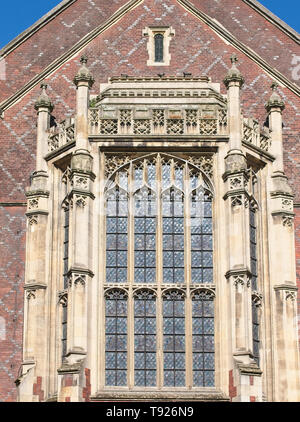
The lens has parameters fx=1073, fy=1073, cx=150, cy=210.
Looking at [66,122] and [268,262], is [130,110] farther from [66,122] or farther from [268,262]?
[268,262]

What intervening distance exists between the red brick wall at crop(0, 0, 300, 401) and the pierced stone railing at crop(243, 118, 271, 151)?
3.53 ft

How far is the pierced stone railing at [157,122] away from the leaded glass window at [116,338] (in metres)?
3.78

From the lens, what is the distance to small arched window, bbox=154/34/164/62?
90.8 ft

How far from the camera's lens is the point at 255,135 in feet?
81.6

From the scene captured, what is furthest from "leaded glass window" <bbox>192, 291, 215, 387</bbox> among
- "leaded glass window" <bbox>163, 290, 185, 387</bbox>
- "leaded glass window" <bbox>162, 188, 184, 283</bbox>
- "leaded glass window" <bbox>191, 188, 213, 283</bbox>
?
"leaded glass window" <bbox>162, 188, 184, 283</bbox>

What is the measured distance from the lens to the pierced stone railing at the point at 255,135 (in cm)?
2466

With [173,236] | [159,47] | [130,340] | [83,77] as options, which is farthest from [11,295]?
[159,47]

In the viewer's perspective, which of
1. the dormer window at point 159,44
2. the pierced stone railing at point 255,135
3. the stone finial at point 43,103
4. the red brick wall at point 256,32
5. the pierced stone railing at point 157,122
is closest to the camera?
the pierced stone railing at point 157,122

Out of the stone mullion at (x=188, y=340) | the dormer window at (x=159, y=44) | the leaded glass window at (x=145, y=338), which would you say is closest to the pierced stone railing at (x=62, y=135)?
the dormer window at (x=159, y=44)

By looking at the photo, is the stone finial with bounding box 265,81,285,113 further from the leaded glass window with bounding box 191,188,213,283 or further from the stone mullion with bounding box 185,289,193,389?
the stone mullion with bounding box 185,289,193,389

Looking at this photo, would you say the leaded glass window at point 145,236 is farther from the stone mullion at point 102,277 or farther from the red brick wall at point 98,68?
the red brick wall at point 98,68

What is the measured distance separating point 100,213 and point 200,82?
186 inches

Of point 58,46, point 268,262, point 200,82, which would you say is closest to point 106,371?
point 268,262

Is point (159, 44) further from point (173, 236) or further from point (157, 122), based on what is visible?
point (173, 236)
